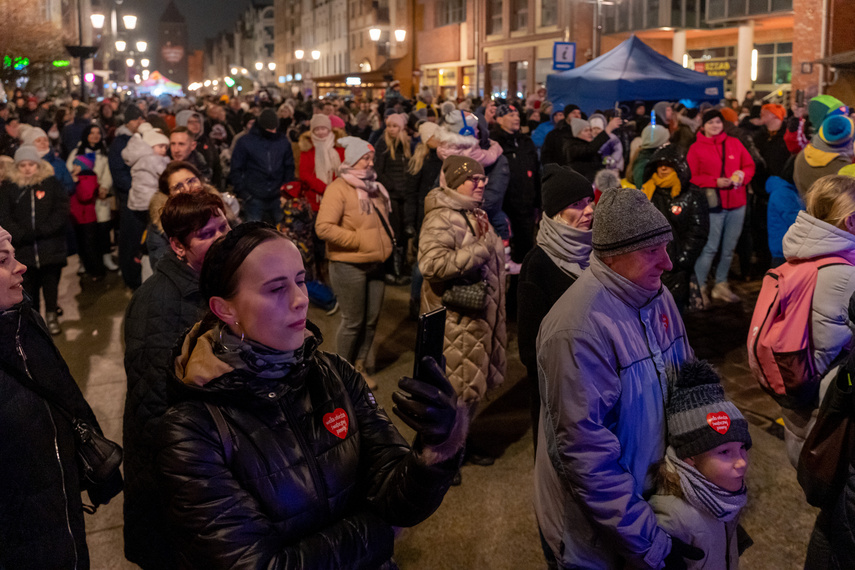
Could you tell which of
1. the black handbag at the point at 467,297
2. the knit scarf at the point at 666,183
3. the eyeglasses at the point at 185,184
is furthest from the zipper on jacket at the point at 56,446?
the knit scarf at the point at 666,183

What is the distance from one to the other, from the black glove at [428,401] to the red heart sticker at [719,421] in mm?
1146

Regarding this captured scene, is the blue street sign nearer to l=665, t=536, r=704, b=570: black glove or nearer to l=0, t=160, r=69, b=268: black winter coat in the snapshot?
l=0, t=160, r=69, b=268: black winter coat

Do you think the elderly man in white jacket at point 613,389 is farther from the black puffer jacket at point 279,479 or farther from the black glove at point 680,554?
the black puffer jacket at point 279,479

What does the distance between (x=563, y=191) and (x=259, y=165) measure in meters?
6.46

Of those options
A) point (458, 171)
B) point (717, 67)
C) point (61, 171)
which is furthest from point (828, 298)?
point (717, 67)

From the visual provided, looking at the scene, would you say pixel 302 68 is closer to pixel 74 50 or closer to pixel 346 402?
pixel 74 50

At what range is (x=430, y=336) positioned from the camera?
63.9 inches

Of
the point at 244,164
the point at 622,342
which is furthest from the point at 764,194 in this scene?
the point at 622,342

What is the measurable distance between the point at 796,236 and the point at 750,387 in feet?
9.93

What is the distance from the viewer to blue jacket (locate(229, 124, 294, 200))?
959 centimetres

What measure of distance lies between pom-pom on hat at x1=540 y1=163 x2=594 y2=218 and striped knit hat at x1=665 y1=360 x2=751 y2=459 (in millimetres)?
1439

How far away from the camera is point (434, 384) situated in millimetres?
1643

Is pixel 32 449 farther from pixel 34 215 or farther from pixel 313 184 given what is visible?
pixel 313 184

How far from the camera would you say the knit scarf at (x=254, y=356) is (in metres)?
1.92
